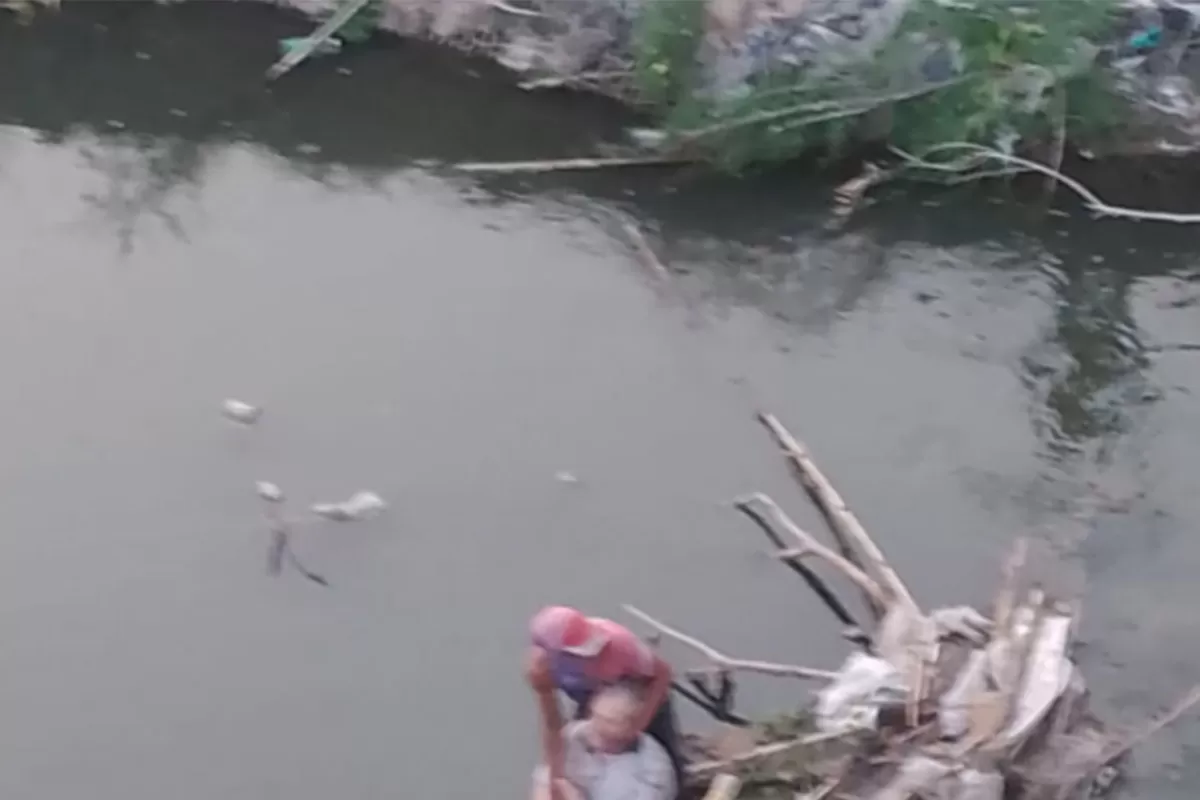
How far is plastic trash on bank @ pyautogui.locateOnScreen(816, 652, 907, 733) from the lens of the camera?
3.81 metres

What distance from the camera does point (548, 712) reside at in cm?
330

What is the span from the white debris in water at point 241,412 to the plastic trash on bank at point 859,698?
2.47 meters

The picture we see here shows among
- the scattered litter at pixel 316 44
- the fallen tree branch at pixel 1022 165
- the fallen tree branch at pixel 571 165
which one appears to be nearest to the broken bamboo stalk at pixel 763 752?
the fallen tree branch at pixel 1022 165

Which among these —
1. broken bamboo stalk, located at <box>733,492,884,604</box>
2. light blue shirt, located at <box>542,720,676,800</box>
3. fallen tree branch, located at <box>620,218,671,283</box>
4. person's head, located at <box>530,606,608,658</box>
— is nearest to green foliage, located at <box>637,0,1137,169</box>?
fallen tree branch, located at <box>620,218,671,283</box>

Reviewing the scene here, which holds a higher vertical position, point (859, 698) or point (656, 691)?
point (656, 691)

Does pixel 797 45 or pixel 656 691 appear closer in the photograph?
pixel 656 691

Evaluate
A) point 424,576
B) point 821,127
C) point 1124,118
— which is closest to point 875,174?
point 821,127

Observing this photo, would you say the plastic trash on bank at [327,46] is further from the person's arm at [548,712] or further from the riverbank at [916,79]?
the person's arm at [548,712]

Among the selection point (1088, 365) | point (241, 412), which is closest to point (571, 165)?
point (241, 412)

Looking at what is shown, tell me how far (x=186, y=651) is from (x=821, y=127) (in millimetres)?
3568

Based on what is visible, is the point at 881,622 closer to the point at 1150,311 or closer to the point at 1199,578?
the point at 1199,578

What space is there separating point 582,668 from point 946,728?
1.00 metres

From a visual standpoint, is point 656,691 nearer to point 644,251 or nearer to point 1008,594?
point 1008,594

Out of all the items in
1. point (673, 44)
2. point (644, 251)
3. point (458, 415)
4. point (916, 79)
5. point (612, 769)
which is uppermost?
point (916, 79)
